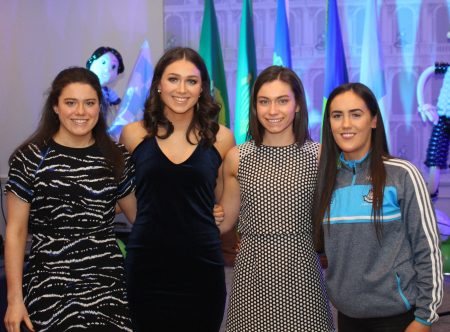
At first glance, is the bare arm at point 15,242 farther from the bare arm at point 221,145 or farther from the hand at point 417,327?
the hand at point 417,327

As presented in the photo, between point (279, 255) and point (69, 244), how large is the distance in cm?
65

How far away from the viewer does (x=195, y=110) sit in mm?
2252

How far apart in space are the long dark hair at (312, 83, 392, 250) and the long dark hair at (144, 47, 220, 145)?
47 cm

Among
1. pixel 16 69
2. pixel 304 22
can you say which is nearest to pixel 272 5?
pixel 304 22

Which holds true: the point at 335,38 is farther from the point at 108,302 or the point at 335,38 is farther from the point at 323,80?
the point at 108,302

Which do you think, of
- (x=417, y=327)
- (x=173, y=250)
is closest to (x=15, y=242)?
(x=173, y=250)

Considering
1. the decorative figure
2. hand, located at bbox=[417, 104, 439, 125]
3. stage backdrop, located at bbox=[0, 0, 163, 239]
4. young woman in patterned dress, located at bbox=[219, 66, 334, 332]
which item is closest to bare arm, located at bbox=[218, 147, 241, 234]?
young woman in patterned dress, located at bbox=[219, 66, 334, 332]

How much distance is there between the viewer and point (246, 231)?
6.54 ft

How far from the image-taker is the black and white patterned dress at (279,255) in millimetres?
1906

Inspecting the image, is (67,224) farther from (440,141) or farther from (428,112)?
(428,112)

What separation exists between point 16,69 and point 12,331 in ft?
14.6

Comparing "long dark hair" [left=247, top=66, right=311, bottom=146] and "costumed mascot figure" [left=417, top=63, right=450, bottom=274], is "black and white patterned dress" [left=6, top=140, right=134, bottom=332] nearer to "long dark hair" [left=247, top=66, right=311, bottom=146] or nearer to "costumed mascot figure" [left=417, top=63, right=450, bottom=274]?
"long dark hair" [left=247, top=66, right=311, bottom=146]

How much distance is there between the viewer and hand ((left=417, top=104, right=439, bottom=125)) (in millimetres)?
4820

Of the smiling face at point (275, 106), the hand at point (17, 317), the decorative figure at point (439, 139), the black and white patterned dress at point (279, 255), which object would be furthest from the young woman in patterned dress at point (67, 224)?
the decorative figure at point (439, 139)
